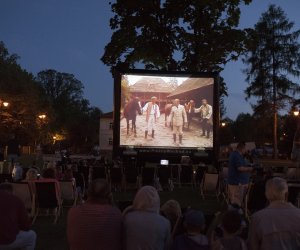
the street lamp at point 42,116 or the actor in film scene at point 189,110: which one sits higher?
the street lamp at point 42,116

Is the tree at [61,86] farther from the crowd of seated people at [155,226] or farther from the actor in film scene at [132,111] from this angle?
the crowd of seated people at [155,226]

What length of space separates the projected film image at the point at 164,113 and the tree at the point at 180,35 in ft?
14.0

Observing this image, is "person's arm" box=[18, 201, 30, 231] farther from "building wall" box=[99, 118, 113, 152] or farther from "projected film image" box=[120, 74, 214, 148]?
"building wall" box=[99, 118, 113, 152]

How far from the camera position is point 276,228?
4086 mm

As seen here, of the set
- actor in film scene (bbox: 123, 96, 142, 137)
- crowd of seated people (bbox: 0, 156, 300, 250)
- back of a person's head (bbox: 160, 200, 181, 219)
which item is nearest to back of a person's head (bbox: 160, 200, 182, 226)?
back of a person's head (bbox: 160, 200, 181, 219)

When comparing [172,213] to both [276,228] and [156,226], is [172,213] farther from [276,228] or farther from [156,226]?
[276,228]

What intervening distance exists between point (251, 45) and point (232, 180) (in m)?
14.8

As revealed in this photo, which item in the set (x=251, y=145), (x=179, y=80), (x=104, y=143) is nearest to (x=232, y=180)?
(x=179, y=80)

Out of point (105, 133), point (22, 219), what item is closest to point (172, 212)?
point (22, 219)

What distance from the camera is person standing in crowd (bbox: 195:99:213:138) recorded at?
724 inches

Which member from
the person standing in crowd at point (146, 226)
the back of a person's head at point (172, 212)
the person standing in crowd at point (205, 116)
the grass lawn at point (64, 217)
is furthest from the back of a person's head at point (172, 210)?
the person standing in crowd at point (205, 116)

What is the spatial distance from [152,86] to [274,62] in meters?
24.7

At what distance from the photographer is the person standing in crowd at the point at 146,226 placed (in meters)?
4.10

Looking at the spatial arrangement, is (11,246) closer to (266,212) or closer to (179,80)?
(266,212)
